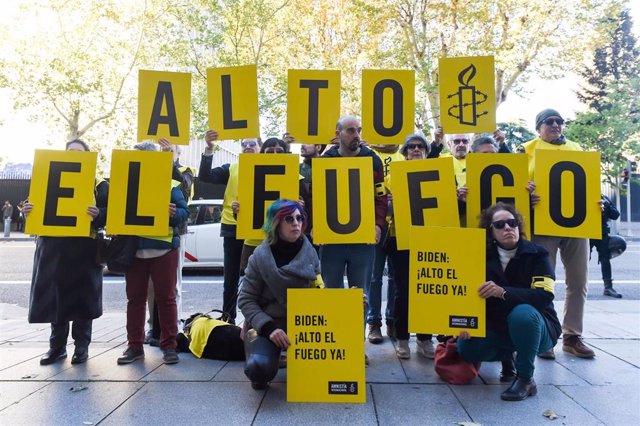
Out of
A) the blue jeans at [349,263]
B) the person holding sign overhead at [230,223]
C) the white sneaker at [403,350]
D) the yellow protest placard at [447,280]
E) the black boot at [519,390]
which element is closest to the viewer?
the black boot at [519,390]

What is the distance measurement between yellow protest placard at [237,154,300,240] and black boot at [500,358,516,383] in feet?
7.19

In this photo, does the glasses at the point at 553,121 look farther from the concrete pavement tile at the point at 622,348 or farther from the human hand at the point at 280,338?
the human hand at the point at 280,338

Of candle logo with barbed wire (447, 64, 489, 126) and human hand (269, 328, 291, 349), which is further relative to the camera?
candle logo with barbed wire (447, 64, 489, 126)

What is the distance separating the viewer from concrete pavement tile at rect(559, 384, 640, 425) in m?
3.17

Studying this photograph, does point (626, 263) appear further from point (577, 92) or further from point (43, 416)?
→ point (577, 92)

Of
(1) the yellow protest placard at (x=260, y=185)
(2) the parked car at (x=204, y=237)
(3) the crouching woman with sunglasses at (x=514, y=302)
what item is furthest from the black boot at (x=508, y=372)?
(2) the parked car at (x=204, y=237)

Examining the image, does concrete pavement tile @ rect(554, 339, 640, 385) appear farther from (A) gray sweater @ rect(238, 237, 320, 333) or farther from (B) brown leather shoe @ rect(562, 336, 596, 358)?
(A) gray sweater @ rect(238, 237, 320, 333)

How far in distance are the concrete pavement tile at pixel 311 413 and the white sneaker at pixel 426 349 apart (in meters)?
1.21

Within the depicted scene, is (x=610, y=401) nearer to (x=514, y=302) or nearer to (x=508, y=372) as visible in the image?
(x=508, y=372)

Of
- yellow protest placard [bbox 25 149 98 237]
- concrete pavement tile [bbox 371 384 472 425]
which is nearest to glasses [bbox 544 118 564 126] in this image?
concrete pavement tile [bbox 371 384 472 425]

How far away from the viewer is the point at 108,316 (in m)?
6.93

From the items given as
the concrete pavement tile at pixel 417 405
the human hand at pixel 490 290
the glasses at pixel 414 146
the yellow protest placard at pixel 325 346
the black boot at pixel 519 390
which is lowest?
the concrete pavement tile at pixel 417 405

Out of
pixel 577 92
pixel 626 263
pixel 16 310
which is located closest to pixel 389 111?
pixel 16 310

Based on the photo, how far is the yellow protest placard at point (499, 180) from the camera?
4.23 m
